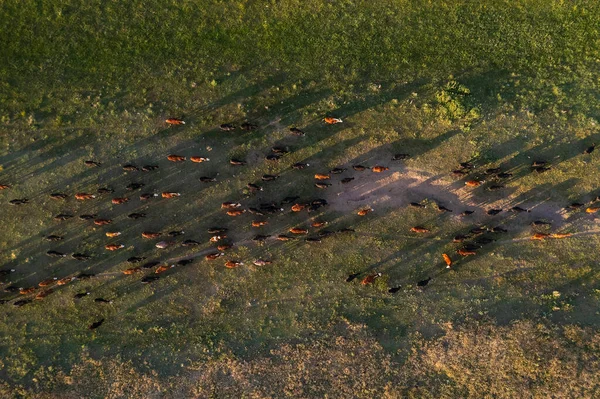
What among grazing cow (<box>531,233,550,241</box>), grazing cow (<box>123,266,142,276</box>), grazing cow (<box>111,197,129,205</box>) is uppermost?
grazing cow (<box>111,197,129,205</box>)

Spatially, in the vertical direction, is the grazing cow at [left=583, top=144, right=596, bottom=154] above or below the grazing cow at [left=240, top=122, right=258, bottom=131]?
below

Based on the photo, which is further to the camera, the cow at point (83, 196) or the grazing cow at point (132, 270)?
the grazing cow at point (132, 270)

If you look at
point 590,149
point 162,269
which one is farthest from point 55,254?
point 590,149

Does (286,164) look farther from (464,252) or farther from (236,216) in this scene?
(464,252)

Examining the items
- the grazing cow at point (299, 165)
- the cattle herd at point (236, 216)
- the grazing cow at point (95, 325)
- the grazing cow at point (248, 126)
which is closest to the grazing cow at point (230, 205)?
the cattle herd at point (236, 216)

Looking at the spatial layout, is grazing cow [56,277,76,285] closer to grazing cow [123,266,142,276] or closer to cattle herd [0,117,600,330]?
cattle herd [0,117,600,330]

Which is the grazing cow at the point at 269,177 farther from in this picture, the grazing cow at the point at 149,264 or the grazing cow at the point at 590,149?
the grazing cow at the point at 590,149

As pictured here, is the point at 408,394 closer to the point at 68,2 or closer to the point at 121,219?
the point at 121,219

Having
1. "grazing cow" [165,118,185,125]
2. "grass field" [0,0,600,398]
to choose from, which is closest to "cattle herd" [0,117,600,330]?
"grazing cow" [165,118,185,125]
